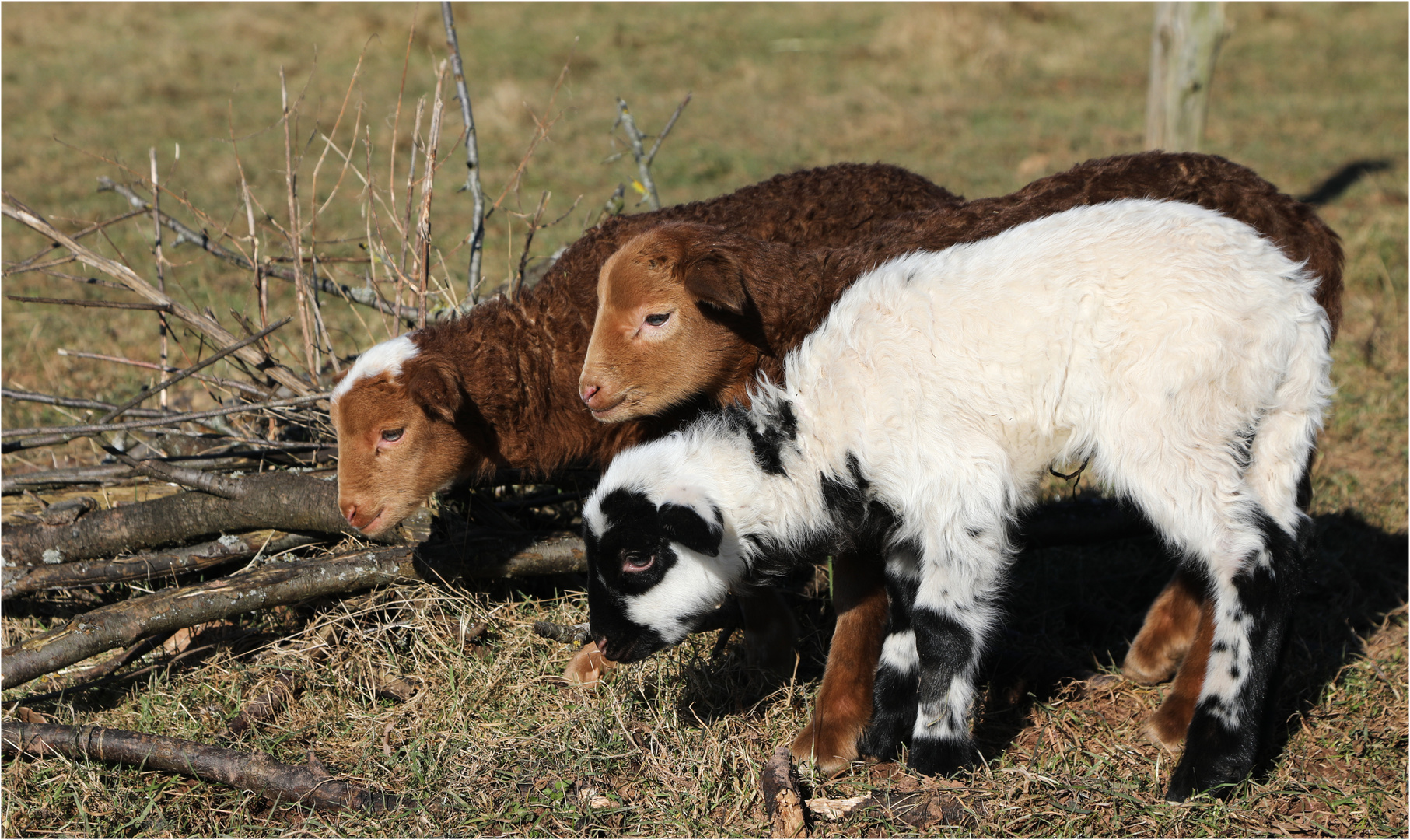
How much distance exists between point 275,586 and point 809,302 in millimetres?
2457

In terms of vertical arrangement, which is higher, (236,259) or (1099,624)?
(236,259)

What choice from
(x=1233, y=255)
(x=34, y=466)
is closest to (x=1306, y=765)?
(x=1233, y=255)

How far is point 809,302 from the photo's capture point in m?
4.21

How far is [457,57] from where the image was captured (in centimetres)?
543

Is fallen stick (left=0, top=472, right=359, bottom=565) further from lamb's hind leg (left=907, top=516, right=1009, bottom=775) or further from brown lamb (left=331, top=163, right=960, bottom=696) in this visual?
lamb's hind leg (left=907, top=516, right=1009, bottom=775)

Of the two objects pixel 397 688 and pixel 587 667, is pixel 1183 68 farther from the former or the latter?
pixel 397 688

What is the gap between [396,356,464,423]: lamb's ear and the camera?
4145 mm

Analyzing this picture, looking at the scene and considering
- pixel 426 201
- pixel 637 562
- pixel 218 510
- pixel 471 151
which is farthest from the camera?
pixel 471 151

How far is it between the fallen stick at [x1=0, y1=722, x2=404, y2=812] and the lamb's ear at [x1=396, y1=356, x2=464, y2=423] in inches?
52.9

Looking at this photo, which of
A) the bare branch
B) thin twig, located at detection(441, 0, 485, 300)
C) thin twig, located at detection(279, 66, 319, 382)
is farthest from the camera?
the bare branch

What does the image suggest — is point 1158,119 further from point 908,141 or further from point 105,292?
point 105,292

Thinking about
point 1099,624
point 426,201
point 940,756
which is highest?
point 426,201

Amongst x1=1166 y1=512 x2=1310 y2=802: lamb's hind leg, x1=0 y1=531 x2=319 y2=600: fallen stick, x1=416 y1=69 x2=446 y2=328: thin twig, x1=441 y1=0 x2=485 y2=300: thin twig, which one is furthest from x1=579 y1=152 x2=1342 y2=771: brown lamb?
x1=0 y1=531 x2=319 y2=600: fallen stick

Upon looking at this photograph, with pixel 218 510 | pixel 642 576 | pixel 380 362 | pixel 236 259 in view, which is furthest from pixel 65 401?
pixel 642 576
